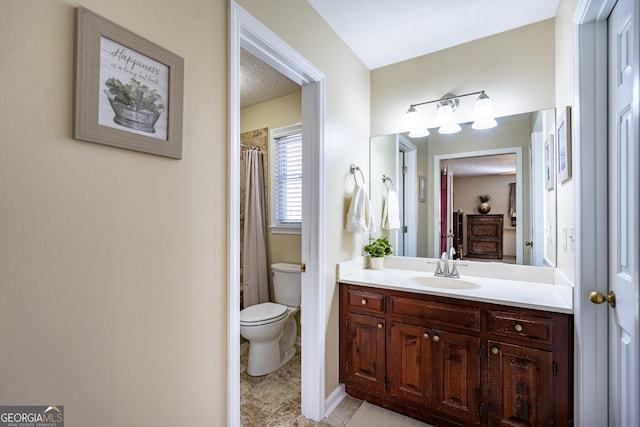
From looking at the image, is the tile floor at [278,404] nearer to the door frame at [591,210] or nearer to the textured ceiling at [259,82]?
the door frame at [591,210]

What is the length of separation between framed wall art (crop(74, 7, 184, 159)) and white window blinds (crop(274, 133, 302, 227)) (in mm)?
1865

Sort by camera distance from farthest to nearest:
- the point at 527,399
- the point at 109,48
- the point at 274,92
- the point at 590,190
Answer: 1. the point at 274,92
2. the point at 527,399
3. the point at 590,190
4. the point at 109,48

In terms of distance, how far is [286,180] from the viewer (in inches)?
116

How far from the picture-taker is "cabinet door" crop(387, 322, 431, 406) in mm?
1727

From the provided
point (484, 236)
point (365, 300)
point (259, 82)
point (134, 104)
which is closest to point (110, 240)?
point (134, 104)

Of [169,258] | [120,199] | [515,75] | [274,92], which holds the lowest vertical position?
[169,258]

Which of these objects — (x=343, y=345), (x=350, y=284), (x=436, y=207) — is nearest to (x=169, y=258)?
(x=350, y=284)

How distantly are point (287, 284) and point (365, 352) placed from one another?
104 cm

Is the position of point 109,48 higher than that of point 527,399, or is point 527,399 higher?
point 109,48

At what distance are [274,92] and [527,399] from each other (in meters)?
2.89

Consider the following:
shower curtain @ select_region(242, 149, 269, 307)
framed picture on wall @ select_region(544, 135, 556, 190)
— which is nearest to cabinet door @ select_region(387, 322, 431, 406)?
framed picture on wall @ select_region(544, 135, 556, 190)

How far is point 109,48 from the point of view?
84 centimetres

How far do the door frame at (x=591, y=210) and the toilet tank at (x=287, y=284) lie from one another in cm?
196

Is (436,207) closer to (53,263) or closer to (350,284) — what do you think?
(350,284)
